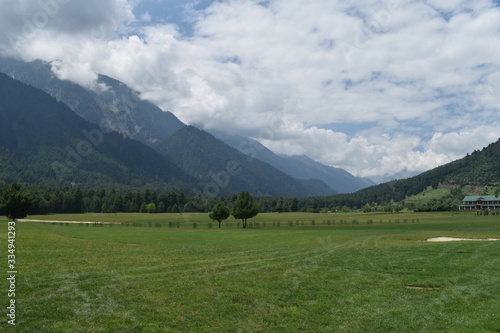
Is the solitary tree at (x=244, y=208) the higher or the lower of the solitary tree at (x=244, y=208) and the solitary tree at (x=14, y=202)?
the lower

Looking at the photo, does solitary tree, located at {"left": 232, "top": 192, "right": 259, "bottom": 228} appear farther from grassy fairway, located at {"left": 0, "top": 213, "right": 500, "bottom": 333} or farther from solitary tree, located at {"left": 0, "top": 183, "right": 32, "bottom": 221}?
grassy fairway, located at {"left": 0, "top": 213, "right": 500, "bottom": 333}

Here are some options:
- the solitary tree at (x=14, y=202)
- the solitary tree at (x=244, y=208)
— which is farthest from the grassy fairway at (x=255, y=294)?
the solitary tree at (x=244, y=208)

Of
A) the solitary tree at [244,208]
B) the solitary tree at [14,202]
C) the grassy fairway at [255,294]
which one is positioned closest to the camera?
the grassy fairway at [255,294]

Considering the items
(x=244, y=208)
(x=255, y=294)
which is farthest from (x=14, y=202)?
(x=255, y=294)

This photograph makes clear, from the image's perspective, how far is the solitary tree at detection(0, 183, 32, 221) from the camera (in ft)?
250

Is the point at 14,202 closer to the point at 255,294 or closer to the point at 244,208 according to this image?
the point at 244,208

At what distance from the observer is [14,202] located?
7662 cm

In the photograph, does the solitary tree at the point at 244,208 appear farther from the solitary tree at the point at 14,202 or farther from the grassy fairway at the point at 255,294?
the grassy fairway at the point at 255,294

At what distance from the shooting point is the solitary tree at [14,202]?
76.1 metres

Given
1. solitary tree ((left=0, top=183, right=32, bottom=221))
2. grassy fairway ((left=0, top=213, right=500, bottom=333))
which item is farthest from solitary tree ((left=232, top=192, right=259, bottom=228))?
grassy fairway ((left=0, top=213, right=500, bottom=333))

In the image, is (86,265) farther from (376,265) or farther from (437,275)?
(437,275)

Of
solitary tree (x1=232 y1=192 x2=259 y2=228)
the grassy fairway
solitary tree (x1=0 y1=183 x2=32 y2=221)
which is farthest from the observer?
solitary tree (x1=232 y1=192 x2=259 y2=228)

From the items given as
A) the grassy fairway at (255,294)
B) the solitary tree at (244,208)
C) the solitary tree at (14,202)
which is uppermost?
the solitary tree at (14,202)

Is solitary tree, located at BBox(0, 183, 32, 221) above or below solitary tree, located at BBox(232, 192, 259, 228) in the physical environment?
above
